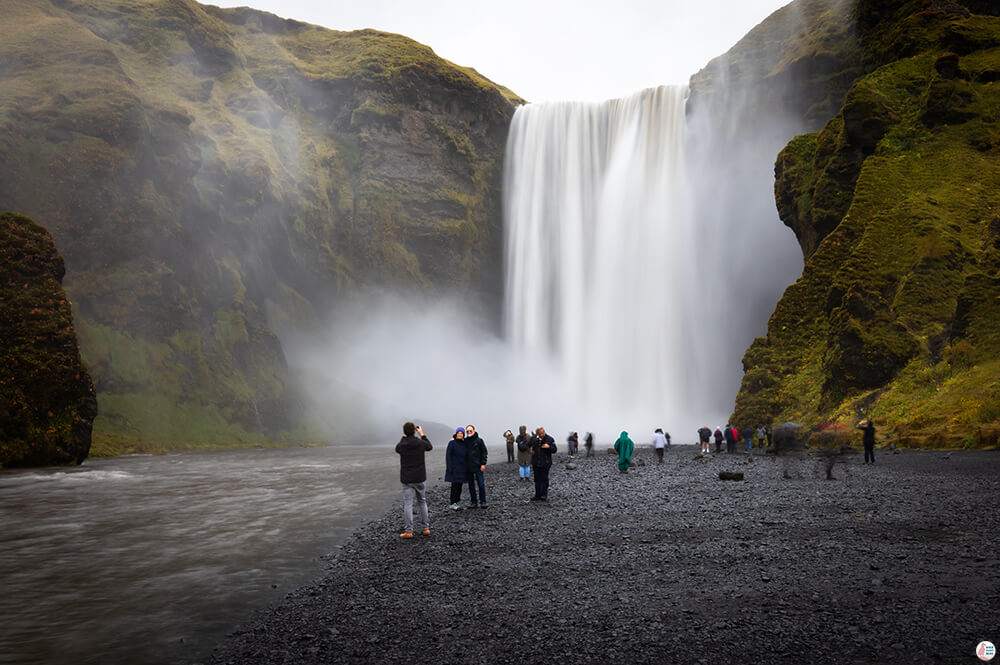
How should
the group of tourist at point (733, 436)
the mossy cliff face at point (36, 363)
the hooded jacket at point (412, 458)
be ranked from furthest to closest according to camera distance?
1. the mossy cliff face at point (36, 363)
2. the group of tourist at point (733, 436)
3. the hooded jacket at point (412, 458)

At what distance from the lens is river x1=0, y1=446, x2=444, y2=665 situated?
25.4ft

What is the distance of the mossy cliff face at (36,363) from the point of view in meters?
34.7

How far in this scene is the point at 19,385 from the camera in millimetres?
34750

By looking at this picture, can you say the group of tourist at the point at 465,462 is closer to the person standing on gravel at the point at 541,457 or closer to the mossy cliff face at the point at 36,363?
the person standing on gravel at the point at 541,457

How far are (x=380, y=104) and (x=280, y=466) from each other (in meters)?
61.5

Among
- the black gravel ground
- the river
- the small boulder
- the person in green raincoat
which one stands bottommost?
the river

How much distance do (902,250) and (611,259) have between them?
38.0 m

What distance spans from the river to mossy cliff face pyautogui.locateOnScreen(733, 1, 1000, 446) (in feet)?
77.9

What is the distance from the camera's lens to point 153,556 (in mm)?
12578

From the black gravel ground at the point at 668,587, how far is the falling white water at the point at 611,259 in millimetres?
51496

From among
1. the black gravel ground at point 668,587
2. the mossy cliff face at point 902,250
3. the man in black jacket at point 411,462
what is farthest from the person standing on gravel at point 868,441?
the man in black jacket at point 411,462

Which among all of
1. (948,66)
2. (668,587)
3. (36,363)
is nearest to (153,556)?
(668,587)

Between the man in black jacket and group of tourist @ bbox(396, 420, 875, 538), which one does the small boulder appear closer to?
group of tourist @ bbox(396, 420, 875, 538)

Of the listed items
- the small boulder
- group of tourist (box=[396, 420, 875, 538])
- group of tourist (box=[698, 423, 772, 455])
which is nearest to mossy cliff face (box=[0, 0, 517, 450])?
group of tourist (box=[698, 423, 772, 455])
